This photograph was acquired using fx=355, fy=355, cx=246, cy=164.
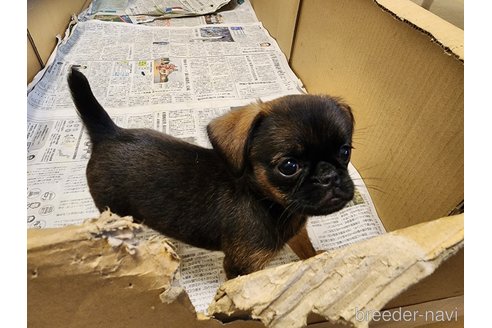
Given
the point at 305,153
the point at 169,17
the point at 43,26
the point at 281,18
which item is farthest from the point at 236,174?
the point at 169,17

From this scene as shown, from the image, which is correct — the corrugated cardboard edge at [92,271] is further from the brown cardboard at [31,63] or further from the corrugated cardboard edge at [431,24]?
the brown cardboard at [31,63]

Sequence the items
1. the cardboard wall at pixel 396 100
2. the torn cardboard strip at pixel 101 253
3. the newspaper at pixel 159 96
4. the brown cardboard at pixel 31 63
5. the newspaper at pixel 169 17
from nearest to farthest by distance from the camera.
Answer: the torn cardboard strip at pixel 101 253 < the cardboard wall at pixel 396 100 < the newspaper at pixel 159 96 < the brown cardboard at pixel 31 63 < the newspaper at pixel 169 17

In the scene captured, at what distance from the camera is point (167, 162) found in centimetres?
95

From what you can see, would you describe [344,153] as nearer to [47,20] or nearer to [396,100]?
[396,100]

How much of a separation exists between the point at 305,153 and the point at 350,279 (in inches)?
12.7

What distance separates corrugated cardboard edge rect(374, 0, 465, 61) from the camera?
0.76 metres

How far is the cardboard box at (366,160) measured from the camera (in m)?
0.48

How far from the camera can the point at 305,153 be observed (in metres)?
0.76

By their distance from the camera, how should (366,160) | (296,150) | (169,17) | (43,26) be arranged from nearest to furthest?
(296,150) → (366,160) → (43,26) → (169,17)

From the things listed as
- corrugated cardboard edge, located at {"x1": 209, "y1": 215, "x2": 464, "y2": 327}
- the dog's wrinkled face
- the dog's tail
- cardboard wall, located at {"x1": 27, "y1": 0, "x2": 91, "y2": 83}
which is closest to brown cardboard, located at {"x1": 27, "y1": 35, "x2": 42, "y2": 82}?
cardboard wall, located at {"x1": 27, "y1": 0, "x2": 91, "y2": 83}

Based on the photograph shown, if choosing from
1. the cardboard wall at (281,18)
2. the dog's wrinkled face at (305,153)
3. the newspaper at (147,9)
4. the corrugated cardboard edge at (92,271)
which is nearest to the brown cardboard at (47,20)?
the newspaper at (147,9)

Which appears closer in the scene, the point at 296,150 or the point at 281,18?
the point at 296,150

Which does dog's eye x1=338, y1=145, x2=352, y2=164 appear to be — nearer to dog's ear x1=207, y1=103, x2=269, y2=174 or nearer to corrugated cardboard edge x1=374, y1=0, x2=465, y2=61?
dog's ear x1=207, y1=103, x2=269, y2=174

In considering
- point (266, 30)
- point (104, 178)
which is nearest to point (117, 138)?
point (104, 178)
